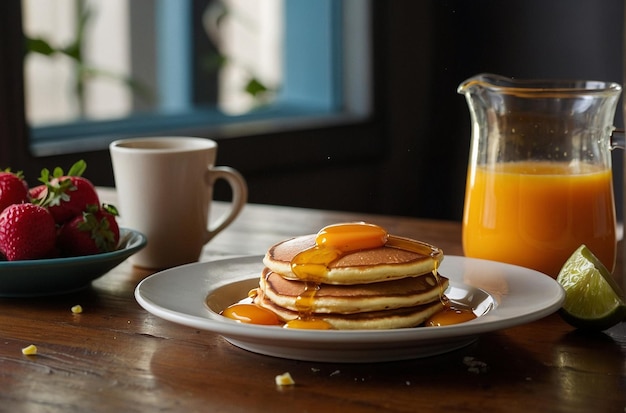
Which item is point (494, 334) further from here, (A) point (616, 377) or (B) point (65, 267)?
(B) point (65, 267)

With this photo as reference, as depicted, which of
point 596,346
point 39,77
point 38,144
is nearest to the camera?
point 596,346

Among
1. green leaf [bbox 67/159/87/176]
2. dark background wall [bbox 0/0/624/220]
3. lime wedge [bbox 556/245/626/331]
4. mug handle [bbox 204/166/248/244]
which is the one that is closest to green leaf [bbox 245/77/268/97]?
dark background wall [bbox 0/0/624/220]

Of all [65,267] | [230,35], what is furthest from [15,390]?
[230,35]

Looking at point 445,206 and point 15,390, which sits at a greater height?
point 15,390

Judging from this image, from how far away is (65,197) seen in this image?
3.53 ft

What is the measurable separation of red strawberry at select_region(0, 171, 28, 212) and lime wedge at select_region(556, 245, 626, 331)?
2.03 ft

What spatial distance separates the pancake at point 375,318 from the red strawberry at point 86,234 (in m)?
0.33

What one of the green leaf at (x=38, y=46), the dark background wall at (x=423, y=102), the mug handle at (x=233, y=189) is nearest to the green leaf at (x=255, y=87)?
the dark background wall at (x=423, y=102)

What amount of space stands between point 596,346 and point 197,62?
2885mm

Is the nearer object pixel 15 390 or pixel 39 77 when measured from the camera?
pixel 15 390

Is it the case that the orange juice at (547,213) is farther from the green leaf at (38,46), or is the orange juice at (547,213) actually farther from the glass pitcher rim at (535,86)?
the green leaf at (38,46)

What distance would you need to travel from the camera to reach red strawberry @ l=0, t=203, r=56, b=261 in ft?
3.40

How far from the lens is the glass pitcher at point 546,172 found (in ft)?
3.52

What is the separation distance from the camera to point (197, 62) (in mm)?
3592
